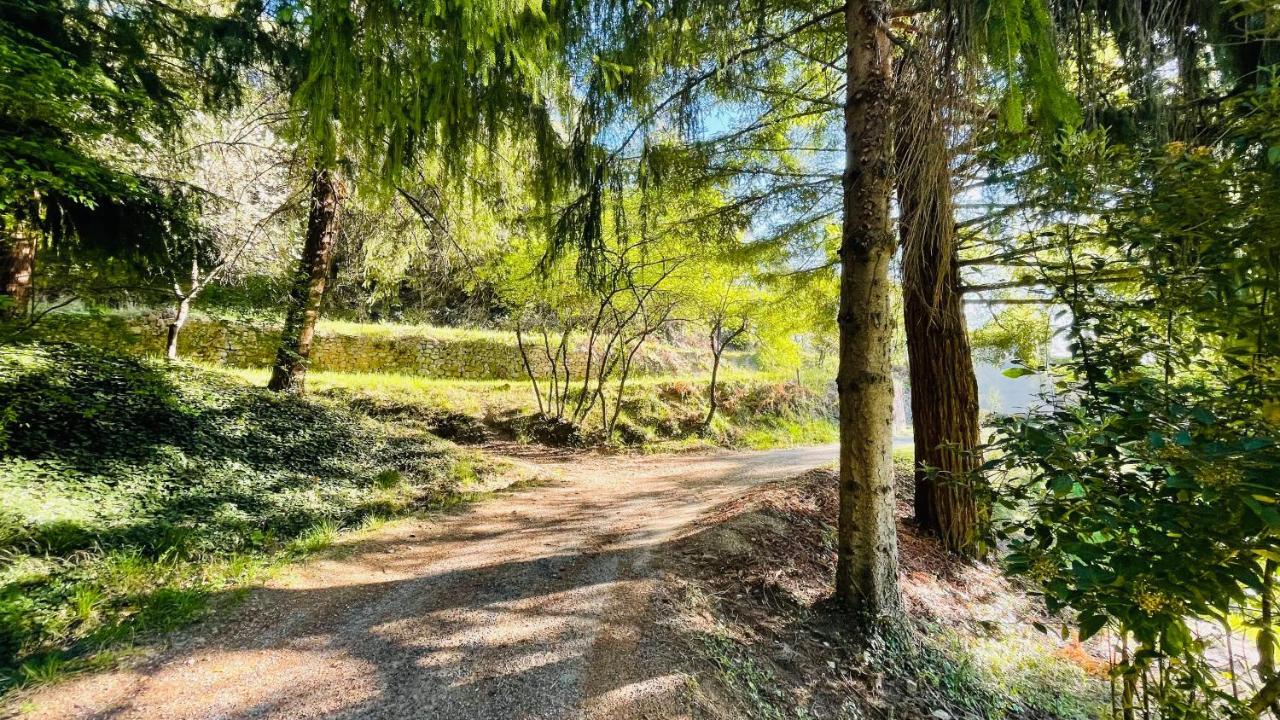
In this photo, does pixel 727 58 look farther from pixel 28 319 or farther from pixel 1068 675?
pixel 28 319

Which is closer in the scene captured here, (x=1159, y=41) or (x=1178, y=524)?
(x=1178, y=524)

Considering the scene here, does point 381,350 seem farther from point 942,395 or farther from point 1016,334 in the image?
point 1016,334

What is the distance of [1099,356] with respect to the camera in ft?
6.81

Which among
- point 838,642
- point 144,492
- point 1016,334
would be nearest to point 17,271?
point 144,492

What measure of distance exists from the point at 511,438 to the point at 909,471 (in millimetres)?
7959

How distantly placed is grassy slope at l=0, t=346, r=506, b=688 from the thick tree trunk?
4.07 m

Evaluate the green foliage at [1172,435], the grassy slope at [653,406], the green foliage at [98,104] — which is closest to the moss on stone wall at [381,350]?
the grassy slope at [653,406]

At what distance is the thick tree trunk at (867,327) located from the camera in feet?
10.3

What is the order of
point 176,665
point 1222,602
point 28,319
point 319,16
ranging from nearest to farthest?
point 1222,602, point 176,665, point 319,16, point 28,319

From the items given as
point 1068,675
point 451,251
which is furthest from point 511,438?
point 1068,675

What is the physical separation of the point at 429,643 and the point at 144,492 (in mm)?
3010

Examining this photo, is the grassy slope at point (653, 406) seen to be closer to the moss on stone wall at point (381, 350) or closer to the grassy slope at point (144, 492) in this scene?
→ the moss on stone wall at point (381, 350)

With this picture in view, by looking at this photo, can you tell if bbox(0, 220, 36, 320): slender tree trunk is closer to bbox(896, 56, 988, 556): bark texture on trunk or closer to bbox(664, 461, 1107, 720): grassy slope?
bbox(664, 461, 1107, 720): grassy slope

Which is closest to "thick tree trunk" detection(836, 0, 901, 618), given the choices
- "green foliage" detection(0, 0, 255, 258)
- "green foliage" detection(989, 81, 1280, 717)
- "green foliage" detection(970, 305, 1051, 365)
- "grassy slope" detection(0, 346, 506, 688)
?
"green foliage" detection(989, 81, 1280, 717)
